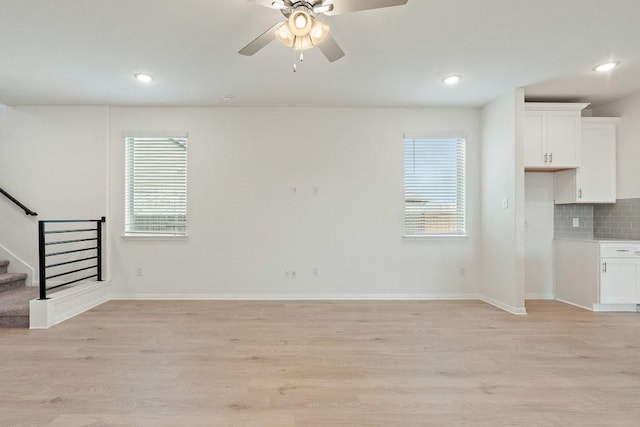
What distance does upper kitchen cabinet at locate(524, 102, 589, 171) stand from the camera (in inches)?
163

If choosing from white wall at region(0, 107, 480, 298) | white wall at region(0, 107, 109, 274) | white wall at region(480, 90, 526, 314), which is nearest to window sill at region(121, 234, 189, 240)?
white wall at region(0, 107, 480, 298)

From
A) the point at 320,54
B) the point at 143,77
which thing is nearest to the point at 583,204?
the point at 320,54

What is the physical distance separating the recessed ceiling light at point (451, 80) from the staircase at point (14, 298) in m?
5.22

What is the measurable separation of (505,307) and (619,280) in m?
1.40

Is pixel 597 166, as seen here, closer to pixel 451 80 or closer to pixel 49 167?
pixel 451 80

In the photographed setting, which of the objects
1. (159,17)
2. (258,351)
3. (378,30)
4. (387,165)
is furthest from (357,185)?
(159,17)

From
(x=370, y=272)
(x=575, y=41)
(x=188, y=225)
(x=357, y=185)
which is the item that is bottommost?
(x=370, y=272)

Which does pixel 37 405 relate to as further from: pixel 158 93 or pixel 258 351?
pixel 158 93

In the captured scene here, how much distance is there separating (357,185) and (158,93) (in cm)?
285

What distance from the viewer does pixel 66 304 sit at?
376cm

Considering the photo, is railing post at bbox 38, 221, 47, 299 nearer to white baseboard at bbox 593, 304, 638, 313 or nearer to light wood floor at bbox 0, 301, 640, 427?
light wood floor at bbox 0, 301, 640, 427

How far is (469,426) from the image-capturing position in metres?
1.86

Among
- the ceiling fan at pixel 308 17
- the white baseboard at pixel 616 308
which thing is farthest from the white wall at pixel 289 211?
the ceiling fan at pixel 308 17

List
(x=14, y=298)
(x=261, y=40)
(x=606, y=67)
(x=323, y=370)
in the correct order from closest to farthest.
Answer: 1. (x=261, y=40)
2. (x=323, y=370)
3. (x=606, y=67)
4. (x=14, y=298)
